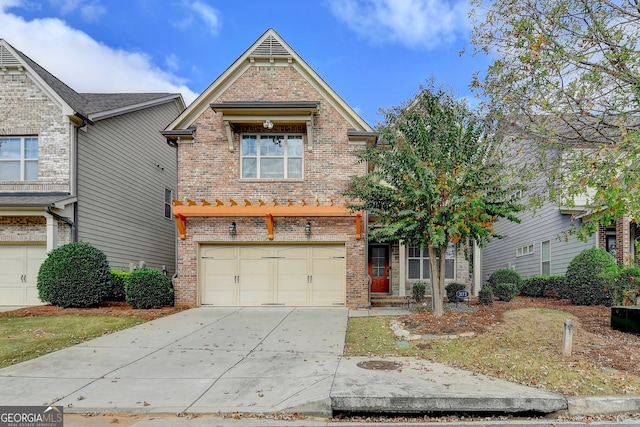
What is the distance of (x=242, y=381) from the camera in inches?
261

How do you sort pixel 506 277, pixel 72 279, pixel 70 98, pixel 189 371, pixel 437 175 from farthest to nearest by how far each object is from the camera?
pixel 506 277 < pixel 70 98 < pixel 72 279 < pixel 437 175 < pixel 189 371

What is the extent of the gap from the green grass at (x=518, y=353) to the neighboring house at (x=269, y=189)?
12.1 feet

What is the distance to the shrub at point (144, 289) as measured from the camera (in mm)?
13094

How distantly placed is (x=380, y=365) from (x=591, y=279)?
948cm

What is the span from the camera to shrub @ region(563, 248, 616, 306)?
518 inches

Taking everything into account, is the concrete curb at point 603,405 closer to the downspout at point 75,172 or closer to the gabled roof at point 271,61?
the gabled roof at point 271,61

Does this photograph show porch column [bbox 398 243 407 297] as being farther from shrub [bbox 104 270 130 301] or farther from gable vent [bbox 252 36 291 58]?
shrub [bbox 104 270 130 301]

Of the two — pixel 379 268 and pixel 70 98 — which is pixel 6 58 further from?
pixel 379 268

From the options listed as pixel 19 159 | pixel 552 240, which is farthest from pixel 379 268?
pixel 19 159

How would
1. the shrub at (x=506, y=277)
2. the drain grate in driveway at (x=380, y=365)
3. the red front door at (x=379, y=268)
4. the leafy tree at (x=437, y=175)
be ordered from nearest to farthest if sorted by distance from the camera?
the drain grate in driveway at (x=380, y=365), the leafy tree at (x=437, y=175), the shrub at (x=506, y=277), the red front door at (x=379, y=268)

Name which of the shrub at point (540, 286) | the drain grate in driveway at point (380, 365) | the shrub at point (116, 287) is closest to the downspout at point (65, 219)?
the shrub at point (116, 287)

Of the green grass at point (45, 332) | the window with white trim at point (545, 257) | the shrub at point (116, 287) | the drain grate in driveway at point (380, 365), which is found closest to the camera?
the drain grate in driveway at point (380, 365)

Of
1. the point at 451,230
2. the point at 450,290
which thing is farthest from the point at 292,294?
the point at 451,230

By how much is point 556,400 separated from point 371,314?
731cm
